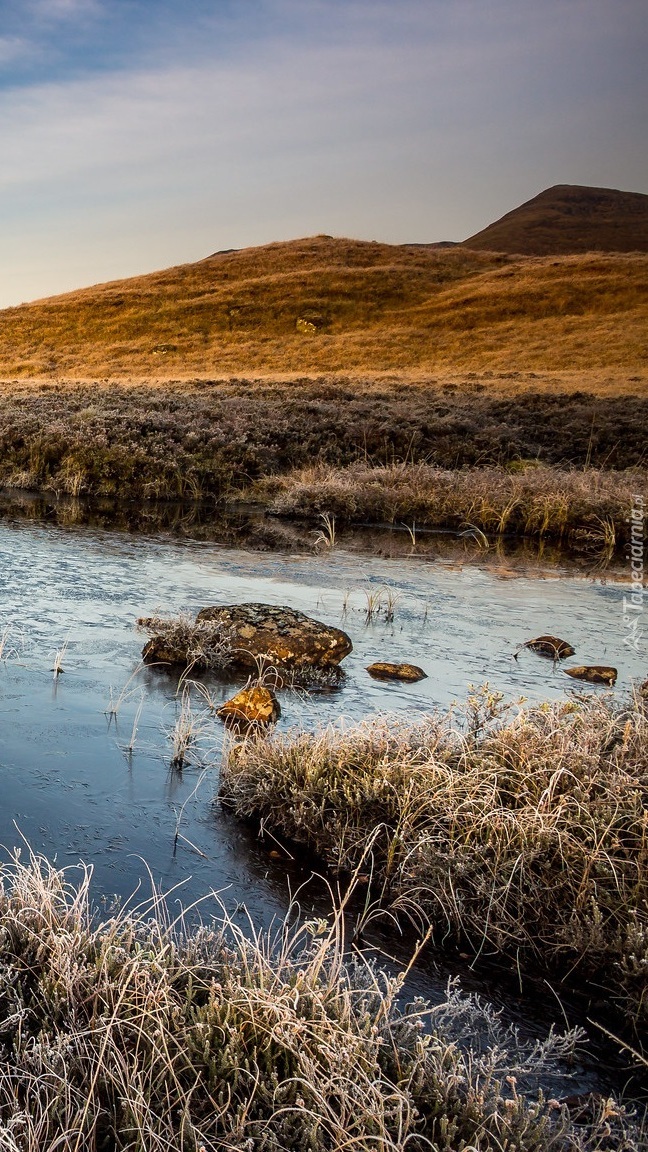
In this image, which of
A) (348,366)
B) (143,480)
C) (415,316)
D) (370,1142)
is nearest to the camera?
(370,1142)

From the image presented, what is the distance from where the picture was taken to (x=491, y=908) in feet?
14.0

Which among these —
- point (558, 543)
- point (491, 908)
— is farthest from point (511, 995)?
point (558, 543)

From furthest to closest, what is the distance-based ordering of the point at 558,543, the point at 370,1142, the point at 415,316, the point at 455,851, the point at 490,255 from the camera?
1. the point at 490,255
2. the point at 415,316
3. the point at 558,543
4. the point at 455,851
5. the point at 370,1142

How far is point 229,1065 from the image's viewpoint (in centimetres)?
276

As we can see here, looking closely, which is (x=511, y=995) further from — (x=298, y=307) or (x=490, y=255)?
(x=490, y=255)

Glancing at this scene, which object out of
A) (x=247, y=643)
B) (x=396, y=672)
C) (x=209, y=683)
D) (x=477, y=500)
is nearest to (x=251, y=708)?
(x=209, y=683)

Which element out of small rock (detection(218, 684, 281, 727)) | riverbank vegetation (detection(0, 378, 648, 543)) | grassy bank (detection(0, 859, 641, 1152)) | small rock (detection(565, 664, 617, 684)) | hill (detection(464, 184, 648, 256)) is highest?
hill (detection(464, 184, 648, 256))

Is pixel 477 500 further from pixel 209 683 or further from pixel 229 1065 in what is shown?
pixel 229 1065

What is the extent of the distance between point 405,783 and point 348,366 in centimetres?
4438

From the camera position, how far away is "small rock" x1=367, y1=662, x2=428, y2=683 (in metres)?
7.69

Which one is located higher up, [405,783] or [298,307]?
[298,307]

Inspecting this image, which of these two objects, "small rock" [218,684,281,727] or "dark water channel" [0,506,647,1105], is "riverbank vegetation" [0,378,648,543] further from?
"small rock" [218,684,281,727]

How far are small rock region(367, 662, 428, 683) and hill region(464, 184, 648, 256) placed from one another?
82.6 meters

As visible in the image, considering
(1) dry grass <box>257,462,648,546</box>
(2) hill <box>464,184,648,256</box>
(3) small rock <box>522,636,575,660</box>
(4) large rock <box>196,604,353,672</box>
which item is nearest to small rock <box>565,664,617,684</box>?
(3) small rock <box>522,636,575,660</box>
